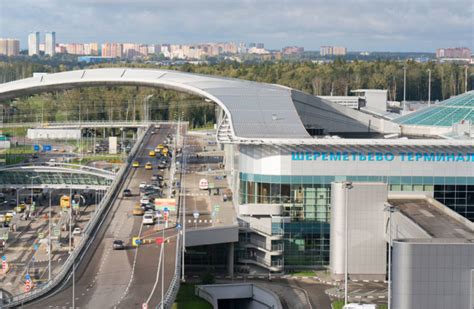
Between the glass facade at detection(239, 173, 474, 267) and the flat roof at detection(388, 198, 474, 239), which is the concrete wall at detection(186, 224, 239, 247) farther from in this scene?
the flat roof at detection(388, 198, 474, 239)

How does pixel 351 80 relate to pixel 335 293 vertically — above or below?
above

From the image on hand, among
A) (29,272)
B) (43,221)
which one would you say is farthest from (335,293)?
(43,221)

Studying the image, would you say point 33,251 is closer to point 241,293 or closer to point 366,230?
point 241,293

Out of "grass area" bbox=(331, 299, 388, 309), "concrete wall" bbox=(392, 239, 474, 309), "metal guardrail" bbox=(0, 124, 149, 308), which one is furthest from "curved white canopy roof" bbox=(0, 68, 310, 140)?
"concrete wall" bbox=(392, 239, 474, 309)

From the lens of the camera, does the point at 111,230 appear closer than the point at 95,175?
Yes

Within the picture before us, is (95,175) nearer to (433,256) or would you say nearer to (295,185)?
(295,185)

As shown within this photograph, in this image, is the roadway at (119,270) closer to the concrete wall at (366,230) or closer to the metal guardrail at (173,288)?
the metal guardrail at (173,288)

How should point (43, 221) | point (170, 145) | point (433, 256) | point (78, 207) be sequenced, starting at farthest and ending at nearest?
point (170, 145), point (78, 207), point (43, 221), point (433, 256)

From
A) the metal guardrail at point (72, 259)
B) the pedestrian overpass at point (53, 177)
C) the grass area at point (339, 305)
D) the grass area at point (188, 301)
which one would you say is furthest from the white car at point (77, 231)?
the grass area at point (339, 305)
